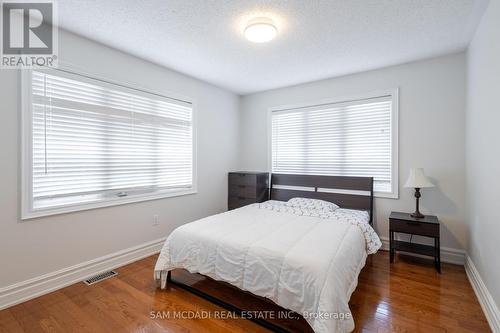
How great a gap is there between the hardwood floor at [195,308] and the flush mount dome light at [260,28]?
7.98ft

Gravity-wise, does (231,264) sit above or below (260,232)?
below

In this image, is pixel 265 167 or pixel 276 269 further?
pixel 265 167

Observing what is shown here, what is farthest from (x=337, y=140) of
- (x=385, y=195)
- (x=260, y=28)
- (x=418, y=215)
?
(x=260, y=28)

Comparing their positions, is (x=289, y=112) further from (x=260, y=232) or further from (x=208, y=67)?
(x=260, y=232)

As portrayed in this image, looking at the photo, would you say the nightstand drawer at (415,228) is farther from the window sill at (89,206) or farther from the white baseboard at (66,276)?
the white baseboard at (66,276)

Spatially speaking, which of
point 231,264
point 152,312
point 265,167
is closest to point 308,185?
point 265,167

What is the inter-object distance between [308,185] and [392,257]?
4.63 feet

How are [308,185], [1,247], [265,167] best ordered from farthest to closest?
[265,167] → [308,185] → [1,247]

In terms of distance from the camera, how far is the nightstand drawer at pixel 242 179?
3.89m

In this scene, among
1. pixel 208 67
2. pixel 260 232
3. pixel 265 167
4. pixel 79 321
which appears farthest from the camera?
pixel 265 167

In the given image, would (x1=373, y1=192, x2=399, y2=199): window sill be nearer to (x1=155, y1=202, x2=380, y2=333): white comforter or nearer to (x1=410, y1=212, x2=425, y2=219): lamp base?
(x1=410, y1=212, x2=425, y2=219): lamp base

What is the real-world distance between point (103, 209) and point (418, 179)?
11.7 ft

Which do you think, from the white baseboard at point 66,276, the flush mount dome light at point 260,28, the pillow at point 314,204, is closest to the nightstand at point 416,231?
the pillow at point 314,204

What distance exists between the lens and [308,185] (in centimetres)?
371
